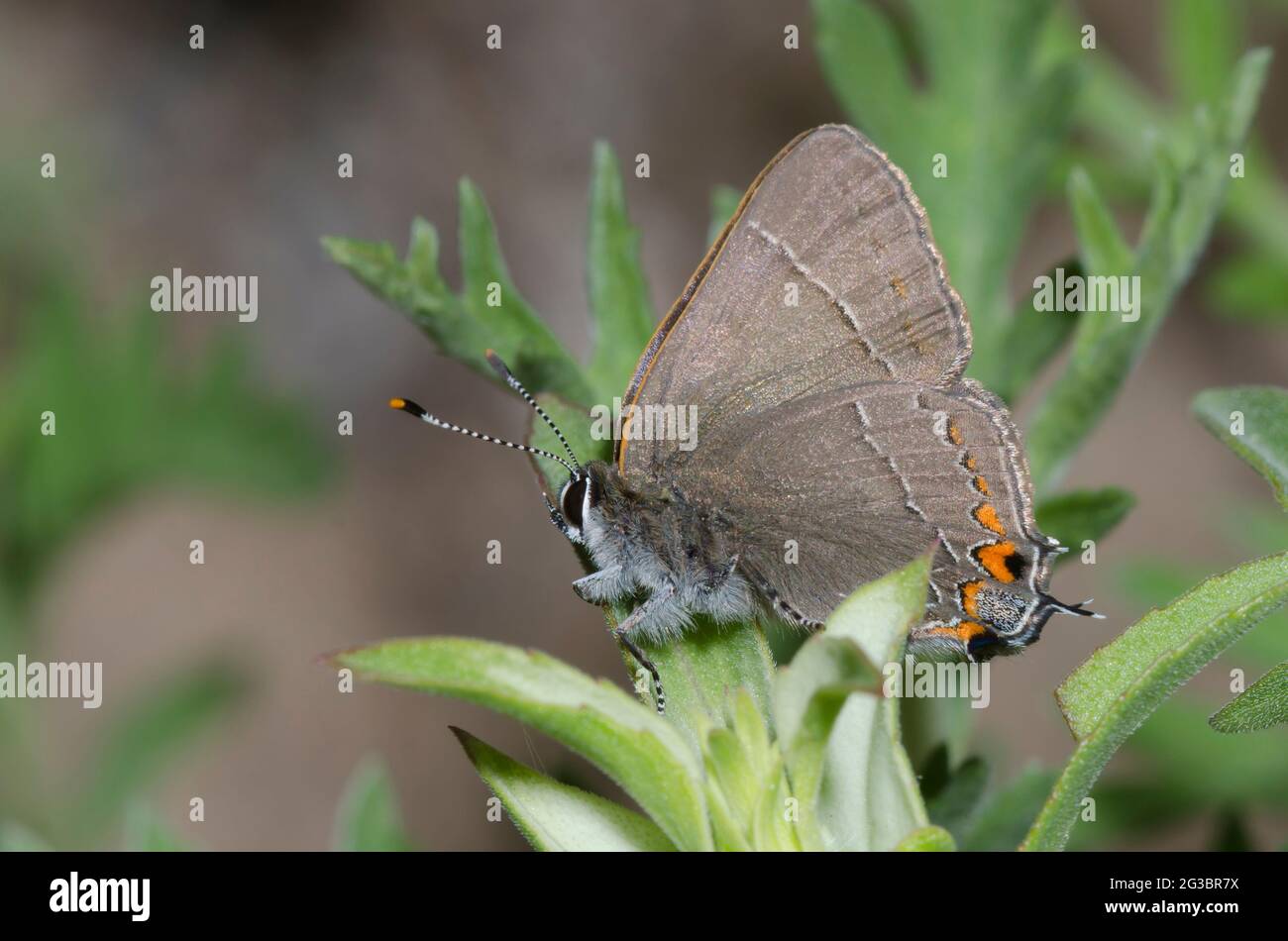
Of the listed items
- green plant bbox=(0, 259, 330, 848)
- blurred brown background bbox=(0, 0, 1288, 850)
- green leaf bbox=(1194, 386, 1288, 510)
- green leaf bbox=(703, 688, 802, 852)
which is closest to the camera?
green leaf bbox=(703, 688, 802, 852)

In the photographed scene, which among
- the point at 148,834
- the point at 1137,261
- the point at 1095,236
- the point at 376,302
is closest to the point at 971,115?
the point at 1095,236

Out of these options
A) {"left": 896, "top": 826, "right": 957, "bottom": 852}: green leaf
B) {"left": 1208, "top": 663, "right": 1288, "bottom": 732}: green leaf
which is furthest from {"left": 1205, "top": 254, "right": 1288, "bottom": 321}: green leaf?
{"left": 896, "top": 826, "right": 957, "bottom": 852}: green leaf

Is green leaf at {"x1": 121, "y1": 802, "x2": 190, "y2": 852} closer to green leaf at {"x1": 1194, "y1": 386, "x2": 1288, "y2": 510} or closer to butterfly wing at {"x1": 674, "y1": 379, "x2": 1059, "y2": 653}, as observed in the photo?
butterfly wing at {"x1": 674, "y1": 379, "x2": 1059, "y2": 653}

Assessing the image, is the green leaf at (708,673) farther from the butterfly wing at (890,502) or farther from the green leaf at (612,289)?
the green leaf at (612,289)

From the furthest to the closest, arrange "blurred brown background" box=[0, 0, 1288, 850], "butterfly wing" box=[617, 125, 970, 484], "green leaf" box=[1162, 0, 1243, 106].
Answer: "blurred brown background" box=[0, 0, 1288, 850] < "green leaf" box=[1162, 0, 1243, 106] < "butterfly wing" box=[617, 125, 970, 484]

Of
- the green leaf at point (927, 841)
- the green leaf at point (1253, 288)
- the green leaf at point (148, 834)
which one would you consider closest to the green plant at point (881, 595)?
the green leaf at point (927, 841)

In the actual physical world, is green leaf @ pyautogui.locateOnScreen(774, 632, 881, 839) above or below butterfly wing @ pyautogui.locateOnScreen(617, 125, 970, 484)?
below

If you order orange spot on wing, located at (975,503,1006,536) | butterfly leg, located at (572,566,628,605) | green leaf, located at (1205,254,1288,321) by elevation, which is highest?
green leaf, located at (1205,254,1288,321)

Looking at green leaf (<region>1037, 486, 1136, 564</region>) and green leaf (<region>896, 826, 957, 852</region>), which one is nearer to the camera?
green leaf (<region>896, 826, 957, 852</region>)
